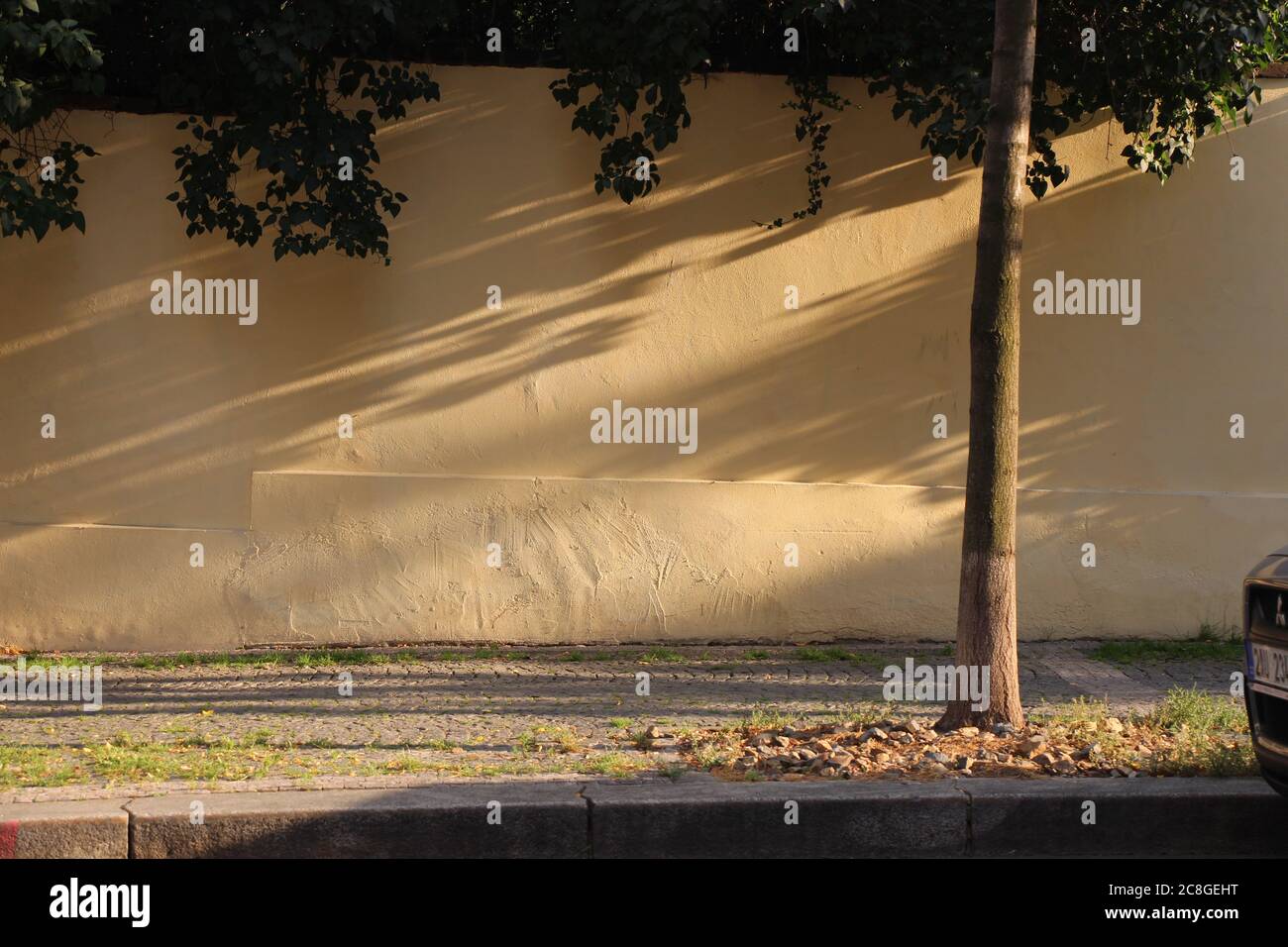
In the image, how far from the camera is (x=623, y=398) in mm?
8688

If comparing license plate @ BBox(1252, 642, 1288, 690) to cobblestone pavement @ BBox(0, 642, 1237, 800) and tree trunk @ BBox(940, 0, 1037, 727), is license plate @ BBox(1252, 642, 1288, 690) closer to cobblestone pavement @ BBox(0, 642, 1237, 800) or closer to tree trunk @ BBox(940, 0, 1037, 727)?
tree trunk @ BBox(940, 0, 1037, 727)

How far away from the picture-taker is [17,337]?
8.31 meters

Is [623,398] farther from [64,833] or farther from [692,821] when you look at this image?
[64,833]

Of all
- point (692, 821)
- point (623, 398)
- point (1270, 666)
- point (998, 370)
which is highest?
point (623, 398)

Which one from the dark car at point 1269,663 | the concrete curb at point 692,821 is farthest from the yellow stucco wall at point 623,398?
the dark car at point 1269,663

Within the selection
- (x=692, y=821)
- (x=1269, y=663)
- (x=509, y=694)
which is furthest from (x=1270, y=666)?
(x=509, y=694)

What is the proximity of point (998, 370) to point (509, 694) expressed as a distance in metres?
3.06

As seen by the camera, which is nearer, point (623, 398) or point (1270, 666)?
point (1270, 666)

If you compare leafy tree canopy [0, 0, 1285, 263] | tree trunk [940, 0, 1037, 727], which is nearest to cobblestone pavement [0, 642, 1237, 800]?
tree trunk [940, 0, 1037, 727]

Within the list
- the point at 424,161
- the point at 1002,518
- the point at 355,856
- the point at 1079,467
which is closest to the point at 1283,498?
the point at 1079,467

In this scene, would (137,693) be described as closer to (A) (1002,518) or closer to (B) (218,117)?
(B) (218,117)

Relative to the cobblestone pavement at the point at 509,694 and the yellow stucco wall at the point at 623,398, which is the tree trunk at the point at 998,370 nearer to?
the cobblestone pavement at the point at 509,694

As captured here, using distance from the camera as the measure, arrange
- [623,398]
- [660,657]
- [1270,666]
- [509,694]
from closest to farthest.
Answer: [1270,666] < [509,694] < [660,657] < [623,398]
